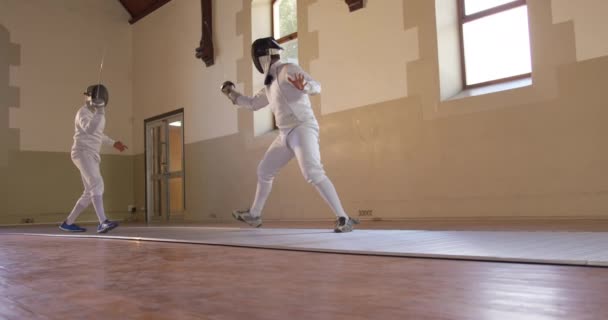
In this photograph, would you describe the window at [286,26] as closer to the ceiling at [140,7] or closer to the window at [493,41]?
the window at [493,41]

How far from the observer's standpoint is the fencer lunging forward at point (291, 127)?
10.9ft

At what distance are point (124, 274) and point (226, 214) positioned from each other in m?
5.61

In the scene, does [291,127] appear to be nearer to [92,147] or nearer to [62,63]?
[92,147]

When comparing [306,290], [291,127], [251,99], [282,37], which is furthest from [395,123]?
[306,290]

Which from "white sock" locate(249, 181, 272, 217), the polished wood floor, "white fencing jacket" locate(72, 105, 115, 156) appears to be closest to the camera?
the polished wood floor

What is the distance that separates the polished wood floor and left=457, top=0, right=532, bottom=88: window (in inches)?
133

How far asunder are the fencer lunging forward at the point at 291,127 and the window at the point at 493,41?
2047mm

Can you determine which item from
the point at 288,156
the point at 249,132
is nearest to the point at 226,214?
the point at 249,132

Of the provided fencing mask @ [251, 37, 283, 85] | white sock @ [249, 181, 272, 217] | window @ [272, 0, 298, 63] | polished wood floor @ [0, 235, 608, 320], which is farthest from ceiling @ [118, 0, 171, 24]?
polished wood floor @ [0, 235, 608, 320]

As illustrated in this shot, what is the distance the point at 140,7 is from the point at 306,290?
29.3ft

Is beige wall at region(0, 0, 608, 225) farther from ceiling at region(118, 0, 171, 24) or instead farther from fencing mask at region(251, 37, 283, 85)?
fencing mask at region(251, 37, 283, 85)

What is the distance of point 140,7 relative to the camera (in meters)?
9.02

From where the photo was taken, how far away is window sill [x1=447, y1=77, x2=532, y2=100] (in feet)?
14.1

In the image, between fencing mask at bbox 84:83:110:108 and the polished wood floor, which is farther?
fencing mask at bbox 84:83:110:108
